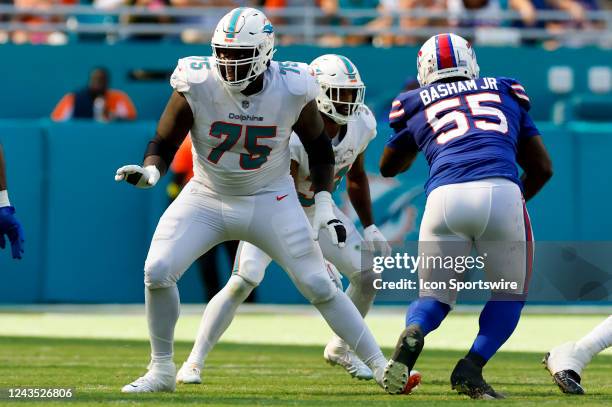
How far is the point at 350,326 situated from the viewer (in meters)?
6.53

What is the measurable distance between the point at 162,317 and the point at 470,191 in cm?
157

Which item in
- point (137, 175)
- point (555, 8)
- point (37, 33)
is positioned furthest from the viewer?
point (555, 8)

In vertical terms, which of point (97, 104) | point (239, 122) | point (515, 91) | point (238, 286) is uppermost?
point (515, 91)

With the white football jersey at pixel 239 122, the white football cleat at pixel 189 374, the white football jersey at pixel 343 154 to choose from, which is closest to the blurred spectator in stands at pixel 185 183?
the white football jersey at pixel 343 154

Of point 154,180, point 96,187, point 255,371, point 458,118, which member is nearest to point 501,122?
point 458,118

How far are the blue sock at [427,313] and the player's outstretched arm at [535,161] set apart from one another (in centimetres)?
79

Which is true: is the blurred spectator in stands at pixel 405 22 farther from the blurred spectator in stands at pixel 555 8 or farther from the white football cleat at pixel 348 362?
A: the white football cleat at pixel 348 362

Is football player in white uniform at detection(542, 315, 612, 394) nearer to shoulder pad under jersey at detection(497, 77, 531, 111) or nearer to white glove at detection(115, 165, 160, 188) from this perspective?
shoulder pad under jersey at detection(497, 77, 531, 111)

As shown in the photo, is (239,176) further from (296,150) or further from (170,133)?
(296,150)

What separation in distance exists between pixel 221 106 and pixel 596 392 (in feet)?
7.57

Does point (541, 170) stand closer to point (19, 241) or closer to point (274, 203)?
point (274, 203)

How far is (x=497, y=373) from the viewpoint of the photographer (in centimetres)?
782

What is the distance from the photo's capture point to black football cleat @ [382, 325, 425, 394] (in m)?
6.15

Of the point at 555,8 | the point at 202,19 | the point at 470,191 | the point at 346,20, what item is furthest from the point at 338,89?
the point at 555,8
